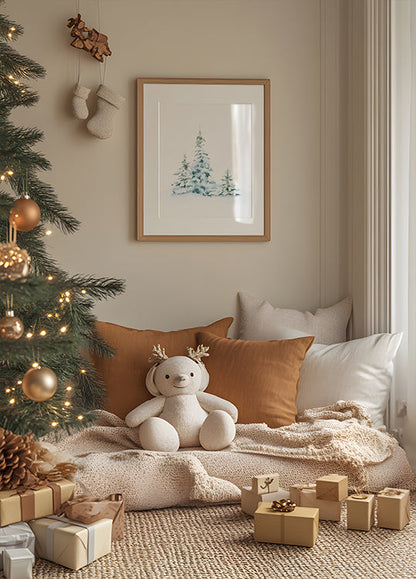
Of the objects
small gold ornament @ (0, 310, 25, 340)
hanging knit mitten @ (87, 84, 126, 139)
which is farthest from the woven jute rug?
hanging knit mitten @ (87, 84, 126, 139)

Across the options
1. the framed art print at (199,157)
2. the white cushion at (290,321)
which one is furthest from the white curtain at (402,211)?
the framed art print at (199,157)

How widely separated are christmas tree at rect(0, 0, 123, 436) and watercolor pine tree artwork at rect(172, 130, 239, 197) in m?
0.84

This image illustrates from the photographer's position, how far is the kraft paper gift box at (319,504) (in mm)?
1868

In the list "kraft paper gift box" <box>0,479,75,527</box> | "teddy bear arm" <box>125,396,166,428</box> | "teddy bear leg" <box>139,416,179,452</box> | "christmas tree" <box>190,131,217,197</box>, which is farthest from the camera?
"christmas tree" <box>190,131,217,197</box>

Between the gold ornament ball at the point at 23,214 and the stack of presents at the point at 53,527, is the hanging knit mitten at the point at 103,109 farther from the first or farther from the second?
the stack of presents at the point at 53,527

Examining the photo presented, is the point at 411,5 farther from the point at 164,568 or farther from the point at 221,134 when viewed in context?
the point at 164,568

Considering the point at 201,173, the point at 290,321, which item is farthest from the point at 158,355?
the point at 201,173

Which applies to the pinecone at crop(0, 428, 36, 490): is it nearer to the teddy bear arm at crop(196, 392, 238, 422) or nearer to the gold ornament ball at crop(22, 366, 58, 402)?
the gold ornament ball at crop(22, 366, 58, 402)

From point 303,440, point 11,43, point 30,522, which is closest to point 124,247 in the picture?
point 11,43

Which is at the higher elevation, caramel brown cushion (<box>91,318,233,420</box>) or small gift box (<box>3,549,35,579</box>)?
caramel brown cushion (<box>91,318,233,420</box>)

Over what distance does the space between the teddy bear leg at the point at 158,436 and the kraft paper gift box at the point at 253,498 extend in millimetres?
330

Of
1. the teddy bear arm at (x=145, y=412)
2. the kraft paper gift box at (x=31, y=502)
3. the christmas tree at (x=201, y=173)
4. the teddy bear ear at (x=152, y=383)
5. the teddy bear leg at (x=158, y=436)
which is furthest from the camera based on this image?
the christmas tree at (x=201, y=173)

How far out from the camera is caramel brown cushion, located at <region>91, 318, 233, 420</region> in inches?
101

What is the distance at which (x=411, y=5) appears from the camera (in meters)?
2.39
